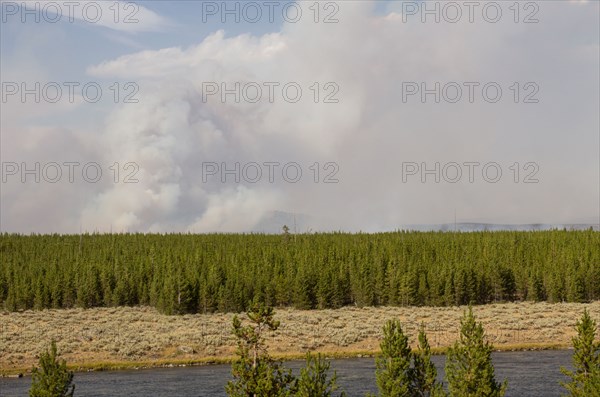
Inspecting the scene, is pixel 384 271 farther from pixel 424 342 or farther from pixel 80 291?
pixel 424 342

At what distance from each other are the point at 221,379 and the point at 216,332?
98.3ft

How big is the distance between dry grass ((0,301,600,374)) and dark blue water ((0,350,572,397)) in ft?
22.0

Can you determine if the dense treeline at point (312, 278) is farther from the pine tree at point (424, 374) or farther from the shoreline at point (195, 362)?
the pine tree at point (424, 374)

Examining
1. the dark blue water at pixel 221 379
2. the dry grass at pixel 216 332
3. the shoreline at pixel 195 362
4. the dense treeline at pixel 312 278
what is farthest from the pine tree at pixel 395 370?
the dense treeline at pixel 312 278

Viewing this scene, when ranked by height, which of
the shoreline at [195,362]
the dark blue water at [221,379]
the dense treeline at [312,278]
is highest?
the dense treeline at [312,278]

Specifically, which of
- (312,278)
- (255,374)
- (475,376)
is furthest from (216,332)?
(255,374)

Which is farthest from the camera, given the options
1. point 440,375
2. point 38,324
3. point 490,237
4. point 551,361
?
point 490,237

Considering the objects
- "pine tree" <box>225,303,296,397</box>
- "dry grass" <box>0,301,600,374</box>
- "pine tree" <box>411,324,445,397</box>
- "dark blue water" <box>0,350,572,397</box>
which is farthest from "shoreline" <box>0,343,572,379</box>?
"pine tree" <box>225,303,296,397</box>

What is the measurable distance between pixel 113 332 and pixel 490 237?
10728 centimetres

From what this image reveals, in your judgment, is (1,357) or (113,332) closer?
(1,357)

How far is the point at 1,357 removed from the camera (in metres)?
98.3

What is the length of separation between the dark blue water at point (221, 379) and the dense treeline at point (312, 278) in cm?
4188

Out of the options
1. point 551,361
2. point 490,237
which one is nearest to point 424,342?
point 551,361

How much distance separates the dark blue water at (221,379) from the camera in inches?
2832
